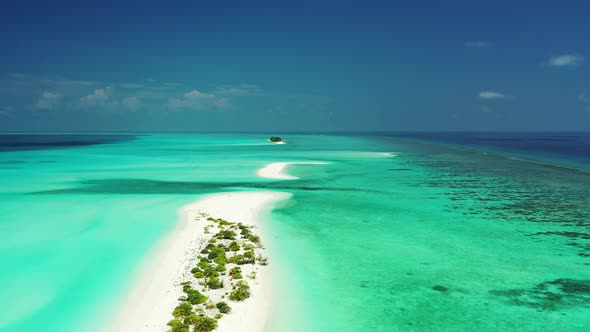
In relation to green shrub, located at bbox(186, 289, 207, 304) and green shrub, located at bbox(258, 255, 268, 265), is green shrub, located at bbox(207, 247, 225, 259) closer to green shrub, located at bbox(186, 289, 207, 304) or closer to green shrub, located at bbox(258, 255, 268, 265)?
green shrub, located at bbox(258, 255, 268, 265)

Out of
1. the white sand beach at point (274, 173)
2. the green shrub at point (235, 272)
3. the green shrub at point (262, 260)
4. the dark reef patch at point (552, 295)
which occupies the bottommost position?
the dark reef patch at point (552, 295)

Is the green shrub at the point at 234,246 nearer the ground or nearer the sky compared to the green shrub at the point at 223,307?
nearer the sky

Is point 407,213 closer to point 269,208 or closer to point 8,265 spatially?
point 269,208

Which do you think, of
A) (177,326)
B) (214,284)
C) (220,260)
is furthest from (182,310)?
(220,260)

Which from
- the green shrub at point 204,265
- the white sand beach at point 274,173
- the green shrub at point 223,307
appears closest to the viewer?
the green shrub at point 223,307

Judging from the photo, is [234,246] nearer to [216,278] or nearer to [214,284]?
[216,278]

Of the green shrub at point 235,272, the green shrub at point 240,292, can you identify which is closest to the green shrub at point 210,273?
the green shrub at point 235,272

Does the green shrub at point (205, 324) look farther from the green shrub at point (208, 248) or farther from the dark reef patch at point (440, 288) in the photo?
the dark reef patch at point (440, 288)
